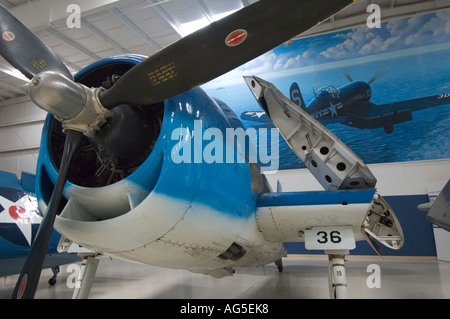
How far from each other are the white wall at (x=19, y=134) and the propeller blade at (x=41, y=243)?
1517cm

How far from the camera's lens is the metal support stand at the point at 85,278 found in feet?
9.70

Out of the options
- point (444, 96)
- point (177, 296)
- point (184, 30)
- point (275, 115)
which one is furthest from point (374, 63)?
point (177, 296)

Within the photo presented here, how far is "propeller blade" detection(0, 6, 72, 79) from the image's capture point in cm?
224

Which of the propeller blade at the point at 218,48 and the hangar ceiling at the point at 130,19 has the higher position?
the hangar ceiling at the point at 130,19

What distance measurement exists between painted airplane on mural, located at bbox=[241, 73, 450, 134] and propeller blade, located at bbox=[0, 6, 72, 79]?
834cm

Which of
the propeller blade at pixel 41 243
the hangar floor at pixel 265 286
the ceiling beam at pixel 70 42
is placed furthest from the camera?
the ceiling beam at pixel 70 42

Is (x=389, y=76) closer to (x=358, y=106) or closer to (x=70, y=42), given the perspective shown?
(x=358, y=106)

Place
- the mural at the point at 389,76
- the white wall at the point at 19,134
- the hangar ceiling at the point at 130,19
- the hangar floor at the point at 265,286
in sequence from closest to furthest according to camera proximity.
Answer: the hangar floor at the point at 265,286
the hangar ceiling at the point at 130,19
the mural at the point at 389,76
the white wall at the point at 19,134

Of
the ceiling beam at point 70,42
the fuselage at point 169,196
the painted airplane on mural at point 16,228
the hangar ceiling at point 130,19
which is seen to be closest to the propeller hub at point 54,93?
the fuselage at point 169,196

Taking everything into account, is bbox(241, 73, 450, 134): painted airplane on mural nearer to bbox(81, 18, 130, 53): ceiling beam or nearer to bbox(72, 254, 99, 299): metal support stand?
bbox(81, 18, 130, 53): ceiling beam

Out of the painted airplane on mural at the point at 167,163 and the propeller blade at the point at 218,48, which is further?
the painted airplane on mural at the point at 167,163

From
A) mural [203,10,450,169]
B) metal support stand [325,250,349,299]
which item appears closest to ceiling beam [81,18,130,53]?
mural [203,10,450,169]

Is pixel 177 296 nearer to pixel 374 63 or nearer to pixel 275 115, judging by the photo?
pixel 275 115

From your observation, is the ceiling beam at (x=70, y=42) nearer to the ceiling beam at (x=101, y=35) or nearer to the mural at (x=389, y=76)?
the ceiling beam at (x=101, y=35)
